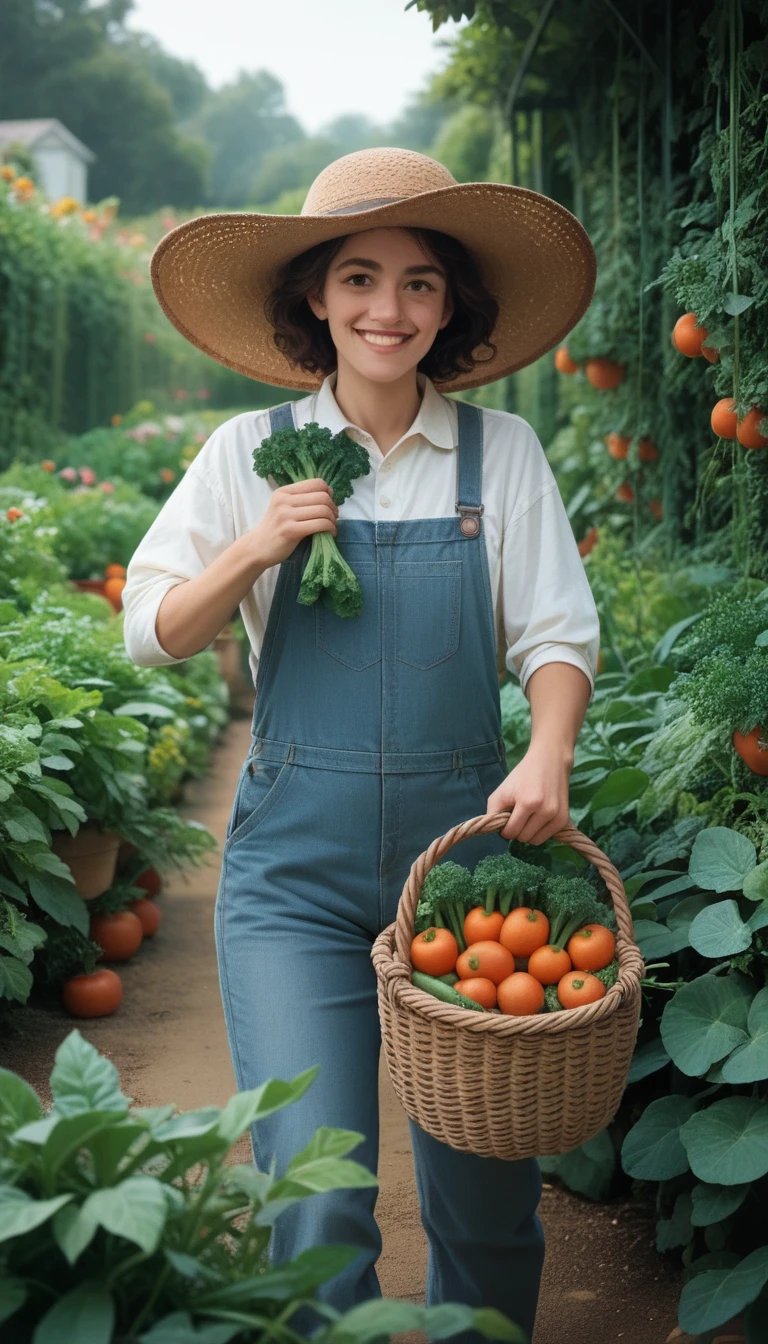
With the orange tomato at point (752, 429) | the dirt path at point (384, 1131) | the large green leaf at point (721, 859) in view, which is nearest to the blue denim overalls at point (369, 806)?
the large green leaf at point (721, 859)

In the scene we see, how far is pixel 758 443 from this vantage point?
300 centimetres

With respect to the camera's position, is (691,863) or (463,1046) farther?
(691,863)

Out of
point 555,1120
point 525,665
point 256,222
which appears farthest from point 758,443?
point 555,1120

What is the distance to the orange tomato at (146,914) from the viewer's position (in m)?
4.58

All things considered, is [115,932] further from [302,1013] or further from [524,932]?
[524,932]

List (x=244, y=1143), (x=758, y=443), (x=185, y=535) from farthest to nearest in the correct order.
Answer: (x=244, y=1143) → (x=758, y=443) → (x=185, y=535)

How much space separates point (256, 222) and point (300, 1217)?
152cm

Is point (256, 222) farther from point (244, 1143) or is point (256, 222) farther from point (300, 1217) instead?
point (244, 1143)

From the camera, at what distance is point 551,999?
73.2 inches

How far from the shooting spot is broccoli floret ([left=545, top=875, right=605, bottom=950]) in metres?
1.95

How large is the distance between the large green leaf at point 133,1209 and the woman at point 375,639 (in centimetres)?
84

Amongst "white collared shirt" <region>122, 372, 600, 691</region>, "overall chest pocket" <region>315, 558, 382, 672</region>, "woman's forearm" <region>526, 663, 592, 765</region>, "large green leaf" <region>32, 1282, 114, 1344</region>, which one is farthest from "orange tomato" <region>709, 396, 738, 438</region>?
"large green leaf" <region>32, 1282, 114, 1344</region>

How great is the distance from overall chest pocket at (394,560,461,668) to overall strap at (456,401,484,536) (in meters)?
0.08

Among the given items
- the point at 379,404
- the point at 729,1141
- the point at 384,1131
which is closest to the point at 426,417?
the point at 379,404
